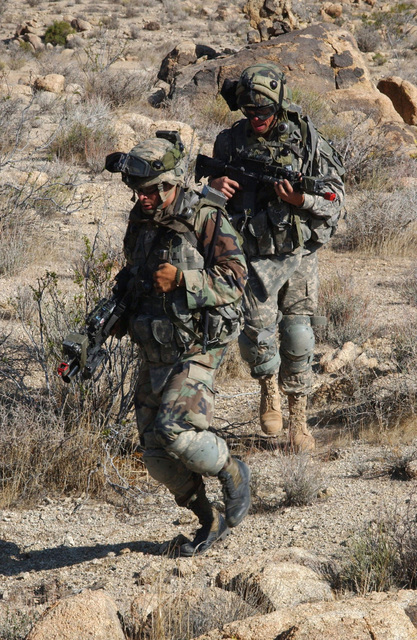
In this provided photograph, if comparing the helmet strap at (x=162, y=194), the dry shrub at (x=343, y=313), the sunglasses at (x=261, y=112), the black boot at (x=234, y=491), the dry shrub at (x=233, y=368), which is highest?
the sunglasses at (x=261, y=112)

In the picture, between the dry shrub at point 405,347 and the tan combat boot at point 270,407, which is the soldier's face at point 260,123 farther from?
the dry shrub at point 405,347

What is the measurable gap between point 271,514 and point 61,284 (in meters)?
3.59

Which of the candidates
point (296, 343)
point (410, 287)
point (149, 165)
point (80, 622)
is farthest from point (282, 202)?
point (410, 287)

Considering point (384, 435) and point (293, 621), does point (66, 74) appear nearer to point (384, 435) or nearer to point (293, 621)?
point (384, 435)

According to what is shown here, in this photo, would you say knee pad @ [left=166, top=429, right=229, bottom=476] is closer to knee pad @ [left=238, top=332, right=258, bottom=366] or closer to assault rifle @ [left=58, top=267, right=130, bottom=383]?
assault rifle @ [left=58, top=267, right=130, bottom=383]

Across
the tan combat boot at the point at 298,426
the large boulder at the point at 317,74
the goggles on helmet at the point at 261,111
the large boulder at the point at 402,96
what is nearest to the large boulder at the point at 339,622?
the tan combat boot at the point at 298,426

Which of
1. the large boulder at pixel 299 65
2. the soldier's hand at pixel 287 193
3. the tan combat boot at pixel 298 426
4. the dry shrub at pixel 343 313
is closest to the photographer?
the soldier's hand at pixel 287 193

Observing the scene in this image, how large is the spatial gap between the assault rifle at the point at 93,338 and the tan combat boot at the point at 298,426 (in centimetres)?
168

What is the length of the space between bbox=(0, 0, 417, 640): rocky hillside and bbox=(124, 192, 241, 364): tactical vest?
968mm

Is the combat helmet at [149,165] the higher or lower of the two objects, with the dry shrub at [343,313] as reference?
higher

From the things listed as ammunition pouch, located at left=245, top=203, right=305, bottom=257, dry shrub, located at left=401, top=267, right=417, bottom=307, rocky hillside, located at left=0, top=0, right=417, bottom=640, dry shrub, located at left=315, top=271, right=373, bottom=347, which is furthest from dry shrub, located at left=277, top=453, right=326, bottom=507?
dry shrub, located at left=401, top=267, right=417, bottom=307

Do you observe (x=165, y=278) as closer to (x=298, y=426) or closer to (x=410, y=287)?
(x=298, y=426)

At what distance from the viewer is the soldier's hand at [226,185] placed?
171 inches

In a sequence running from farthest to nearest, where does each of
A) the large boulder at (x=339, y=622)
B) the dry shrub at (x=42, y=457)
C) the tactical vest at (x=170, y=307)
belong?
1. the dry shrub at (x=42, y=457)
2. the tactical vest at (x=170, y=307)
3. the large boulder at (x=339, y=622)
